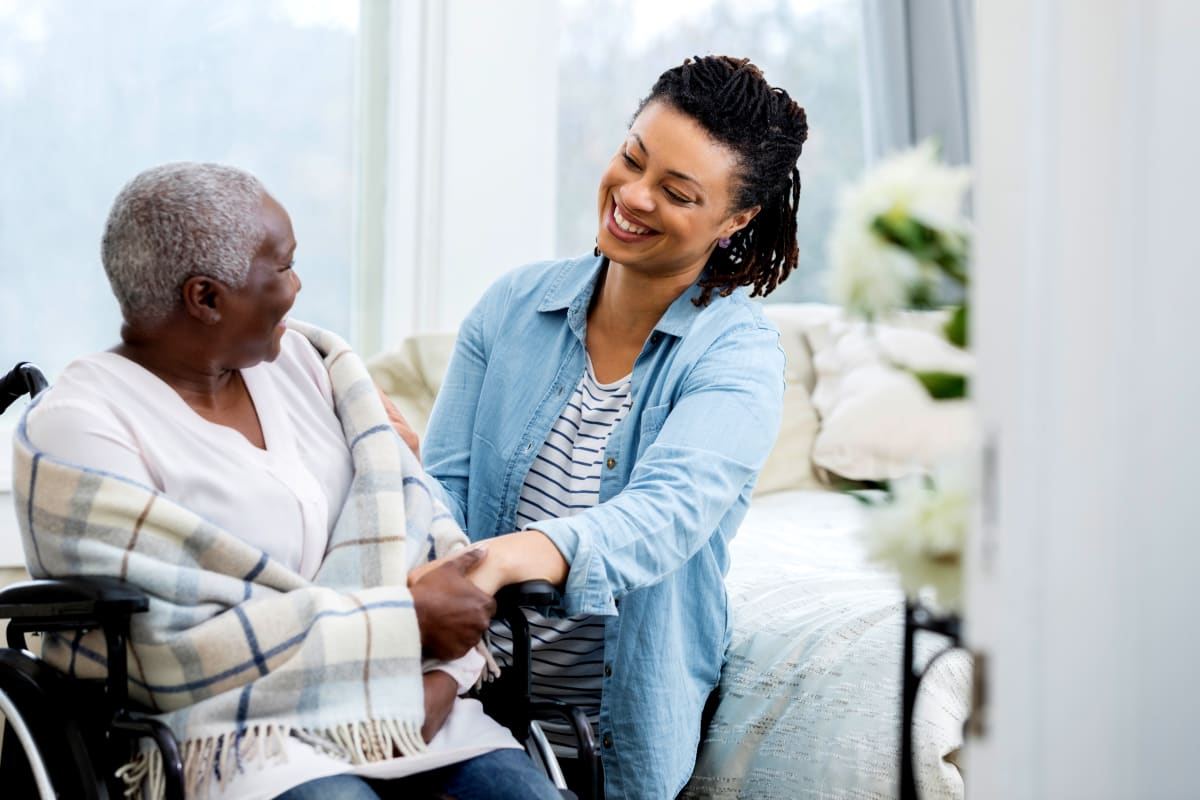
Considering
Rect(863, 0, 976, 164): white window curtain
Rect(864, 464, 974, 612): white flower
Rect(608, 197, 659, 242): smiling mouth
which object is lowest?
Rect(864, 464, 974, 612): white flower

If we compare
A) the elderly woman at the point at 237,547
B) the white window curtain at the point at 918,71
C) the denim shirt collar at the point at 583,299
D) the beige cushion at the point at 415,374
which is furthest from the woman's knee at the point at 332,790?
the white window curtain at the point at 918,71

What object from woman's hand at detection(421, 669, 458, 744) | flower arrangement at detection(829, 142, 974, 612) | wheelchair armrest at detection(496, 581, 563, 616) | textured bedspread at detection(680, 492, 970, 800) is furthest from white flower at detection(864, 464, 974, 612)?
textured bedspread at detection(680, 492, 970, 800)

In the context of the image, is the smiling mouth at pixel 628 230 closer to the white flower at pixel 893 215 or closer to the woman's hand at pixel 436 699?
the woman's hand at pixel 436 699

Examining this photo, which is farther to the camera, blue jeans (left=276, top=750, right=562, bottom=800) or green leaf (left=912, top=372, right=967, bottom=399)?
blue jeans (left=276, top=750, right=562, bottom=800)

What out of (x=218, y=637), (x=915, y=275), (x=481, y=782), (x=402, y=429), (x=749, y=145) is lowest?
(x=481, y=782)

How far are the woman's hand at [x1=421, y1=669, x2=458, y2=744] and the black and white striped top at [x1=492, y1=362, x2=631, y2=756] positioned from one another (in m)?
0.31

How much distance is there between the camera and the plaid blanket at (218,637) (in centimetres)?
132

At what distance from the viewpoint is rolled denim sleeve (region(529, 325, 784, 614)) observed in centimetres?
149

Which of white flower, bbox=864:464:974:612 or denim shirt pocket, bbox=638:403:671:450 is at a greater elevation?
denim shirt pocket, bbox=638:403:671:450

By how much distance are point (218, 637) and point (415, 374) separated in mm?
1320

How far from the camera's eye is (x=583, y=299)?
191 cm

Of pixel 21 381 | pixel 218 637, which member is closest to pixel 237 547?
pixel 218 637

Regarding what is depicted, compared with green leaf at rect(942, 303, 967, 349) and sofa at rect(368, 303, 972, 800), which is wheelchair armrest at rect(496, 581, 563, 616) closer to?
sofa at rect(368, 303, 972, 800)

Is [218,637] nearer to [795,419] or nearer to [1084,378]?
[1084,378]
